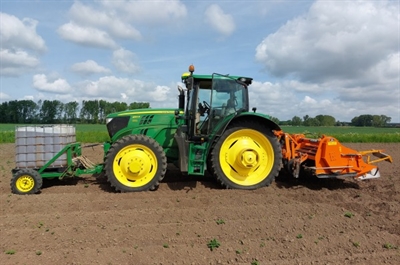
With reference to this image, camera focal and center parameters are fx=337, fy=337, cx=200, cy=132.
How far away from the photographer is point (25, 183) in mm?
6863

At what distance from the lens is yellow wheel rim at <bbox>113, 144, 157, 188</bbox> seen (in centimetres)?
678

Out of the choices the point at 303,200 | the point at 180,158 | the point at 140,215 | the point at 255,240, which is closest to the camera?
the point at 255,240

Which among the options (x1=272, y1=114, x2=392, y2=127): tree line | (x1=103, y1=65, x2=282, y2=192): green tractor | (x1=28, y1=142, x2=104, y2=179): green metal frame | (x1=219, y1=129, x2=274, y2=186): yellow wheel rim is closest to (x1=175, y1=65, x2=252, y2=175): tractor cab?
(x1=103, y1=65, x2=282, y2=192): green tractor

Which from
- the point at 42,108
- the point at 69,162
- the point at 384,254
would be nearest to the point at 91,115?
the point at 42,108

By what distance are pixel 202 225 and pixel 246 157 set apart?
235 centimetres

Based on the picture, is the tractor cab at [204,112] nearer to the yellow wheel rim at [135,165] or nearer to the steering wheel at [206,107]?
the steering wheel at [206,107]

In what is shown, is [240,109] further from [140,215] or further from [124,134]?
[140,215]

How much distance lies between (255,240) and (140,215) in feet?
6.17

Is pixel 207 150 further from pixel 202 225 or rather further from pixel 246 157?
pixel 202 225

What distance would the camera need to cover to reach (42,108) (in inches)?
2625

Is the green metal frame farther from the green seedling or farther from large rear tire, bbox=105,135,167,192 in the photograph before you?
the green seedling

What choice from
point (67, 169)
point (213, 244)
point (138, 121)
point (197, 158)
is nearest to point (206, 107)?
point (197, 158)

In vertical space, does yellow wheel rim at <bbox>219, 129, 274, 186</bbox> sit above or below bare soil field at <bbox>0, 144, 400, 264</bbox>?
above

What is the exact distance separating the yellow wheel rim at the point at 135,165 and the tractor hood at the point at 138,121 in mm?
749
